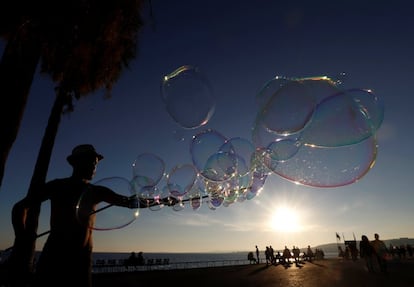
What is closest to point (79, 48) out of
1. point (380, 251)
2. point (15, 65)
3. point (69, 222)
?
point (15, 65)

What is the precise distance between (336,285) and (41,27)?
11.9 m

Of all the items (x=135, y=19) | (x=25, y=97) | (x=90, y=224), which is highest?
(x=135, y=19)

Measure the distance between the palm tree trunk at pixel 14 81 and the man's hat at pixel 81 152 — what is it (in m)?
2.72

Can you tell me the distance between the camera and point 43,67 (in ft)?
31.1

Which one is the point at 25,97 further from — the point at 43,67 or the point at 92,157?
the point at 43,67

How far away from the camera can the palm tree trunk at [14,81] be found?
4.99 m

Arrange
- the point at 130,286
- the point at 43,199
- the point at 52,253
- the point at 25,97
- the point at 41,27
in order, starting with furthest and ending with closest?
the point at 130,286 < the point at 41,27 < the point at 25,97 < the point at 43,199 < the point at 52,253

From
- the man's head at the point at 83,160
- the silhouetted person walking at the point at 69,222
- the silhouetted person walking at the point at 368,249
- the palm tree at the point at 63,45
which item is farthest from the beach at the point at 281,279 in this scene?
the man's head at the point at 83,160

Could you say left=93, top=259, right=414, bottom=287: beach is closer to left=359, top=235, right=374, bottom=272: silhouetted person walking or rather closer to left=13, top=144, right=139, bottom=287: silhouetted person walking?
left=359, top=235, right=374, bottom=272: silhouetted person walking

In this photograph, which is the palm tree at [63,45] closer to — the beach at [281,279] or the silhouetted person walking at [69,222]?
the silhouetted person walking at [69,222]

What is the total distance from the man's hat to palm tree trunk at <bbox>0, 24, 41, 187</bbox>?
272cm

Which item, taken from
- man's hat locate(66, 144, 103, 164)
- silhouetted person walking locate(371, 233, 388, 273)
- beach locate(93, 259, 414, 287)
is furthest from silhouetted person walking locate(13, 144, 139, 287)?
silhouetted person walking locate(371, 233, 388, 273)

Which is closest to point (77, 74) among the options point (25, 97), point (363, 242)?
point (25, 97)

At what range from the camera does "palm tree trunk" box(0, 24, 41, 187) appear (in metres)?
4.99
